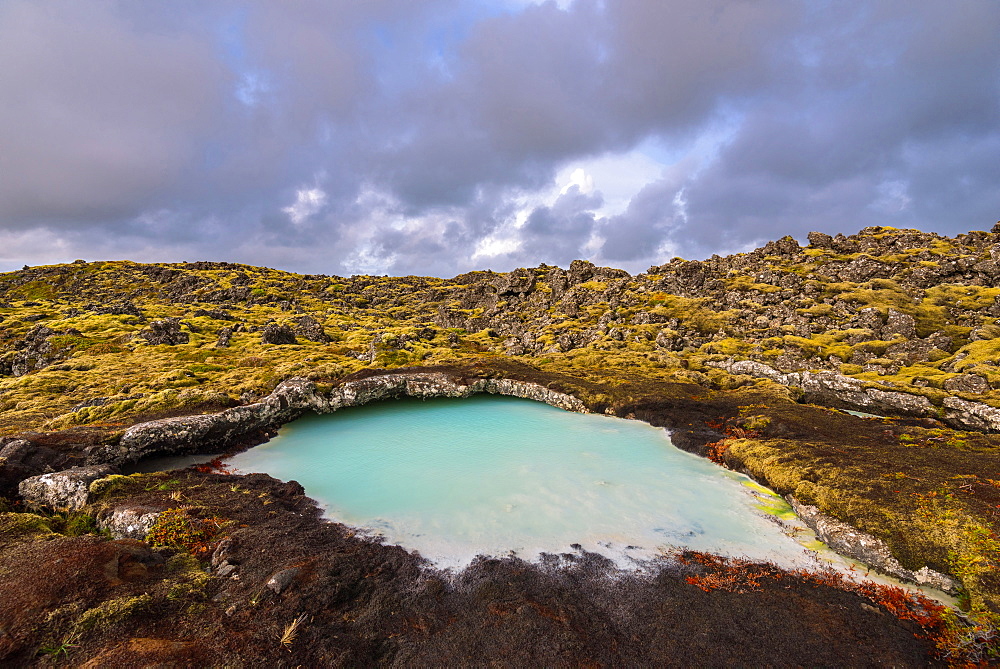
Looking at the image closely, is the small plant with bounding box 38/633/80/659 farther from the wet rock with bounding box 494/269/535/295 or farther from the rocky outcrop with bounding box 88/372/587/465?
the wet rock with bounding box 494/269/535/295

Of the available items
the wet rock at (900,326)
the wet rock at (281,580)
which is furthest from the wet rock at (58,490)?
the wet rock at (900,326)

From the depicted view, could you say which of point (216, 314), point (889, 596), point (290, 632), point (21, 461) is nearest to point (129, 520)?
point (21, 461)

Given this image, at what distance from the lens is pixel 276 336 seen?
51.5 m

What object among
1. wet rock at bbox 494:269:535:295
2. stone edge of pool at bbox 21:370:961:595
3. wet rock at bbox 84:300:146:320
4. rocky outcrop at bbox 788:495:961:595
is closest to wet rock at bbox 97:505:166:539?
stone edge of pool at bbox 21:370:961:595

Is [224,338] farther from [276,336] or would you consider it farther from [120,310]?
[120,310]

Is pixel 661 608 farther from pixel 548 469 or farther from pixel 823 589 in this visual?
pixel 548 469

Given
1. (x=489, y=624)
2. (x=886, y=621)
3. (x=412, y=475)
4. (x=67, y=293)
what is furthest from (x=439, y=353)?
(x=67, y=293)

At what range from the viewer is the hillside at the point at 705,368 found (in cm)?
1548

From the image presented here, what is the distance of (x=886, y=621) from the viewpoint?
10258mm

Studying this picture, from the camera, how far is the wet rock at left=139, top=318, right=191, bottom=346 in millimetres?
50469

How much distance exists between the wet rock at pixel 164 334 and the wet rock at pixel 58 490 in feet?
136

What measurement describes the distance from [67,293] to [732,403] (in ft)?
549

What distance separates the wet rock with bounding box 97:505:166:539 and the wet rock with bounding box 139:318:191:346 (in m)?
45.5

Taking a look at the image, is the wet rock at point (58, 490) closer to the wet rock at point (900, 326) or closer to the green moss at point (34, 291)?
the wet rock at point (900, 326)
